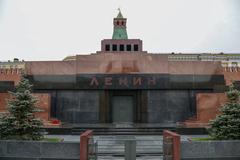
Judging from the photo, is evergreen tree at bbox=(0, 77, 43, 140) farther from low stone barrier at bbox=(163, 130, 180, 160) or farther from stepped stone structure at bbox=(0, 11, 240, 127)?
stepped stone structure at bbox=(0, 11, 240, 127)

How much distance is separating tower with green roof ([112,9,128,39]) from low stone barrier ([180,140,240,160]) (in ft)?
149

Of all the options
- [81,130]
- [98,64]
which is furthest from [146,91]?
[81,130]

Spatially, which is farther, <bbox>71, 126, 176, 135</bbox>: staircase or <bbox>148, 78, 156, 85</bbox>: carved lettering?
<bbox>148, 78, 156, 85</bbox>: carved lettering

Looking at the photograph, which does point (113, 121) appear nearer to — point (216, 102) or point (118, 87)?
point (118, 87)

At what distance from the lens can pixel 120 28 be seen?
2223 inches

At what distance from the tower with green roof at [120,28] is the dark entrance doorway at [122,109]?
111 ft

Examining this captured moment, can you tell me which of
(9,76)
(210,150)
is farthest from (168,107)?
(9,76)

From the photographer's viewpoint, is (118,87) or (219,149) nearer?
(219,149)

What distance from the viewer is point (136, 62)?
23.1 meters

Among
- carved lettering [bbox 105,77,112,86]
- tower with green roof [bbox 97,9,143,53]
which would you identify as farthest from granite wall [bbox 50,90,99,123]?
tower with green roof [bbox 97,9,143,53]

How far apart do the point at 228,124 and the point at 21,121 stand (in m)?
8.07

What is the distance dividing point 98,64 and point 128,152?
41.7 feet

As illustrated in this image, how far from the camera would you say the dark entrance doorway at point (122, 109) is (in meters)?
22.8

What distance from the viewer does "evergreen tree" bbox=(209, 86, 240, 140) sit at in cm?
1208
